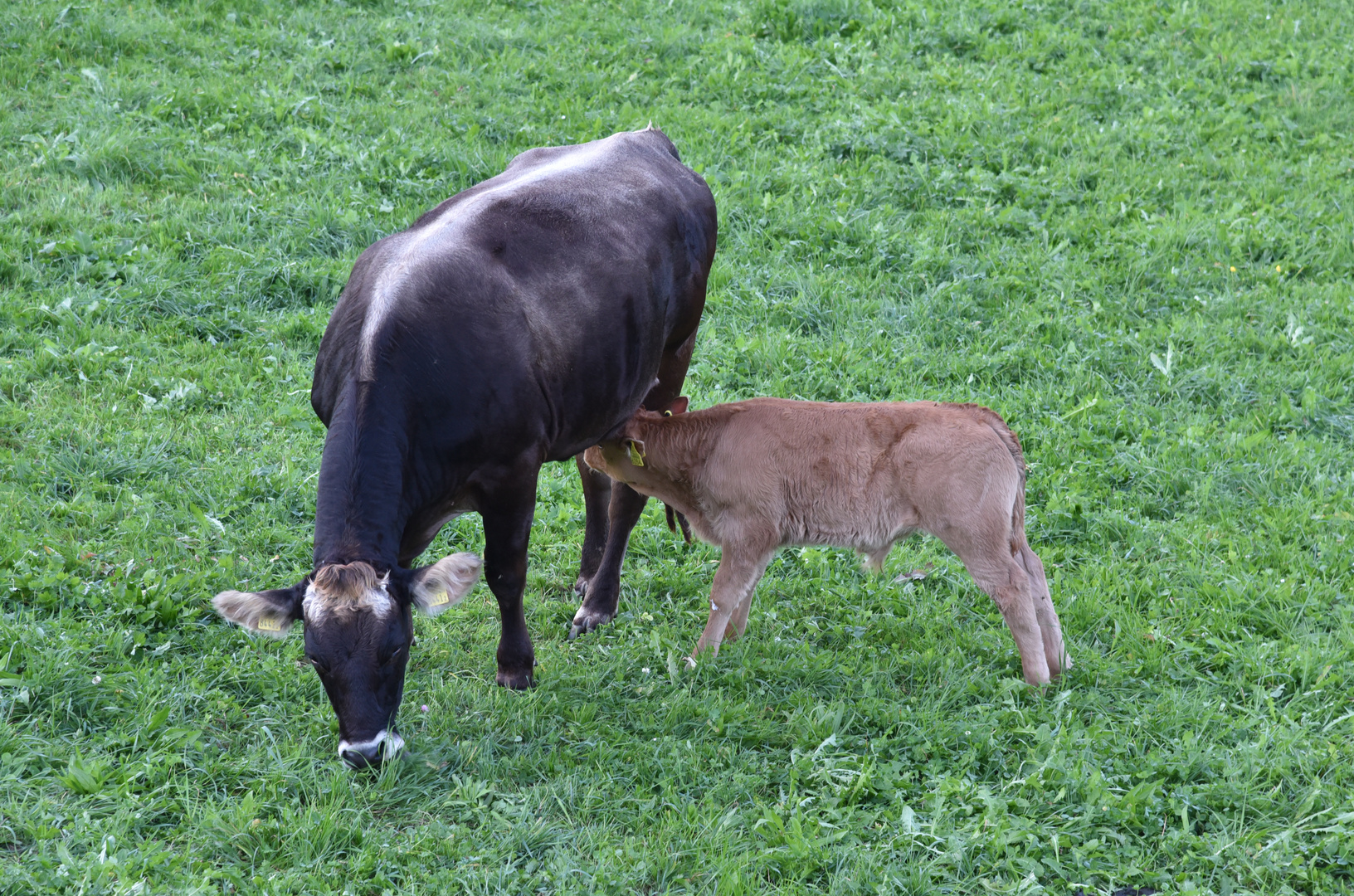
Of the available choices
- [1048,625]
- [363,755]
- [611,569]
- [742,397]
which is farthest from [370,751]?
[742,397]

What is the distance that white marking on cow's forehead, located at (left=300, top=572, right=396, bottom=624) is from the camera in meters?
4.46

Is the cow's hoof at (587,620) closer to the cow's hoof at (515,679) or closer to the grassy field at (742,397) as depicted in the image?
the grassy field at (742,397)

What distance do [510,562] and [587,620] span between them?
3.09 feet

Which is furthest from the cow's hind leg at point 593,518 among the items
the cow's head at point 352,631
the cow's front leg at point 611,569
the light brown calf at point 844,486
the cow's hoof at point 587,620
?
the cow's head at point 352,631

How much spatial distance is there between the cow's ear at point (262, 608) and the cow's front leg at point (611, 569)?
1.92 m

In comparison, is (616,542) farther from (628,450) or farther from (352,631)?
(352,631)

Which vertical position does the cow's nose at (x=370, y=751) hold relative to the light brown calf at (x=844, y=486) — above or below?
below

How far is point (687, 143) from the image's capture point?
11.1 metres

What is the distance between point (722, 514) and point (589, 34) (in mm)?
8310

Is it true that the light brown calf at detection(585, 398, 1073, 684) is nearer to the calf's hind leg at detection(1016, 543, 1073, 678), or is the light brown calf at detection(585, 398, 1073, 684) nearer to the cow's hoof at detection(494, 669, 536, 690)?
the calf's hind leg at detection(1016, 543, 1073, 678)

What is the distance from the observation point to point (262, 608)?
452 centimetres

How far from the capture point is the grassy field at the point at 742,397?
4582mm

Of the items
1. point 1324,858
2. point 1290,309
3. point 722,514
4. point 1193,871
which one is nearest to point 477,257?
point 722,514

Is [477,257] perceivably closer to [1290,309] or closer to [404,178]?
[404,178]
